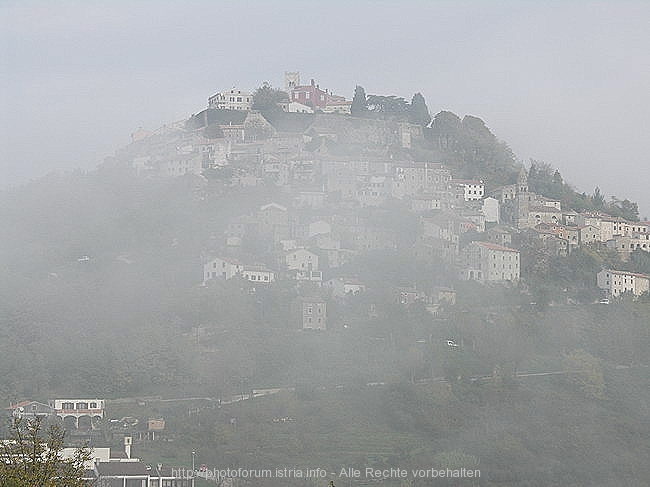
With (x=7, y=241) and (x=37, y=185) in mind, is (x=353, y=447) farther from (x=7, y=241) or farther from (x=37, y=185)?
(x=37, y=185)

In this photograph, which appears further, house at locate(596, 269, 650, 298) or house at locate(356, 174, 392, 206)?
house at locate(356, 174, 392, 206)

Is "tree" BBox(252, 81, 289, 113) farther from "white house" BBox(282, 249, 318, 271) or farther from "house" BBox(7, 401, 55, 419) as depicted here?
"house" BBox(7, 401, 55, 419)

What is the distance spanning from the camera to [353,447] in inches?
1270

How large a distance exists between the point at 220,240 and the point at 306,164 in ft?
27.6

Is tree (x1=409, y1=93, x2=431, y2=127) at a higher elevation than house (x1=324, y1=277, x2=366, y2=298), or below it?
higher

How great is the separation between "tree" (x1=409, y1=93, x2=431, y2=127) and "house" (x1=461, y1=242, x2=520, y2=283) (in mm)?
16231

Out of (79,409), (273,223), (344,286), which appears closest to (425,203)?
(273,223)

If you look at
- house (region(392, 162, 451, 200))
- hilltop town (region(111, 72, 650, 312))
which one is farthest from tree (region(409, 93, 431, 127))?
house (region(392, 162, 451, 200))

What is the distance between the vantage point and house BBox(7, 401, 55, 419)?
32219 millimetres

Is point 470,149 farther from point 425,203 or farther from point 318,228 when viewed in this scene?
point 318,228

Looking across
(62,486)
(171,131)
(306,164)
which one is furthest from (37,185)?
(62,486)

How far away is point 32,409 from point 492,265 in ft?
65.0

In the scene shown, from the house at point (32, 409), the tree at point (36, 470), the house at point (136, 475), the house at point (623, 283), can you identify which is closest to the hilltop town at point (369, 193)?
the house at point (623, 283)

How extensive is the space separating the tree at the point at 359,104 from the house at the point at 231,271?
18.8 m
